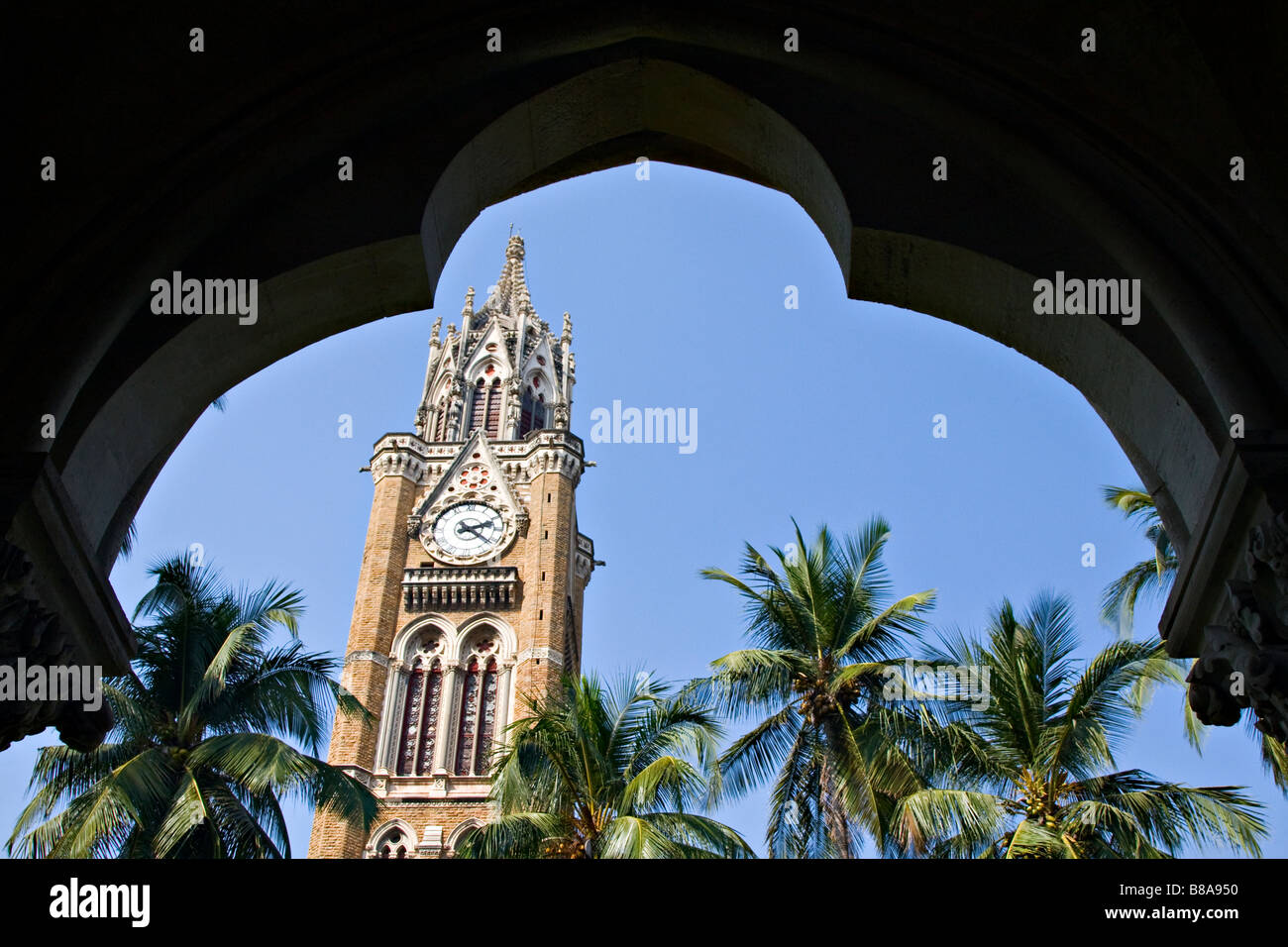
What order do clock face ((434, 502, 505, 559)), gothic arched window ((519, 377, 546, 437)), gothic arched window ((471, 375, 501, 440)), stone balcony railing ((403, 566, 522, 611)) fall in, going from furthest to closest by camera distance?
gothic arched window ((519, 377, 546, 437))
gothic arched window ((471, 375, 501, 440))
clock face ((434, 502, 505, 559))
stone balcony railing ((403, 566, 522, 611))

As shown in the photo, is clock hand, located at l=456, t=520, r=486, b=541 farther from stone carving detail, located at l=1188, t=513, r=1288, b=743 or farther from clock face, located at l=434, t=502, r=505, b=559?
stone carving detail, located at l=1188, t=513, r=1288, b=743

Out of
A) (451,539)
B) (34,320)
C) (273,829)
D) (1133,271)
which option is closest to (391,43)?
(34,320)

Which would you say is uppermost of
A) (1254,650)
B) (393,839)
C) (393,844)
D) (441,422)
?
(441,422)

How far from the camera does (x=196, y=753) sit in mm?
16484

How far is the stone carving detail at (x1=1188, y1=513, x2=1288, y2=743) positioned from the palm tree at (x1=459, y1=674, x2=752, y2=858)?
13.3 metres

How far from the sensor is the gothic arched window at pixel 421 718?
54000 millimetres

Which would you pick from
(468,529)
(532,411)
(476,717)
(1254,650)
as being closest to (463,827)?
(476,717)

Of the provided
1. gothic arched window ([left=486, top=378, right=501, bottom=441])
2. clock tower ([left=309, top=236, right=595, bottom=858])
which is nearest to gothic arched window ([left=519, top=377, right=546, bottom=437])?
clock tower ([left=309, top=236, right=595, bottom=858])

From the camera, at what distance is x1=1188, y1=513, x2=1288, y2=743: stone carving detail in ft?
12.3

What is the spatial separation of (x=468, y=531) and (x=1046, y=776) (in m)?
45.8

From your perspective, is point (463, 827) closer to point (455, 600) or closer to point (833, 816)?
point (455, 600)

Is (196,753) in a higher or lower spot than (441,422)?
lower
